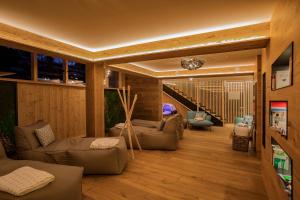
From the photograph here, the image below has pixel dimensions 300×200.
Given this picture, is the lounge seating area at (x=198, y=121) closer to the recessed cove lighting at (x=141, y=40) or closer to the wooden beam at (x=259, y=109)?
the wooden beam at (x=259, y=109)

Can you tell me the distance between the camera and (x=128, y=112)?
4.07 metres

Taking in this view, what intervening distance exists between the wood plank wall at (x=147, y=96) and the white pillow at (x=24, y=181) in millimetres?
5904

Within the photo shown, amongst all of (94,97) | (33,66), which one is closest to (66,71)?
(33,66)

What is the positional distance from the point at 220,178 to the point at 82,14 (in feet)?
10.7

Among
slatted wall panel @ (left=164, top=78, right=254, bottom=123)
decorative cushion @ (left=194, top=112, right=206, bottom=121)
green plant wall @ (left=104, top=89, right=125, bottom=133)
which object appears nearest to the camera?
green plant wall @ (left=104, top=89, right=125, bottom=133)

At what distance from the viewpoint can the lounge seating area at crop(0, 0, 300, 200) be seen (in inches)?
69.1

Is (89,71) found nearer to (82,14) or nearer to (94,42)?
(94,42)

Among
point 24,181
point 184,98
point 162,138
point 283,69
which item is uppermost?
point 283,69

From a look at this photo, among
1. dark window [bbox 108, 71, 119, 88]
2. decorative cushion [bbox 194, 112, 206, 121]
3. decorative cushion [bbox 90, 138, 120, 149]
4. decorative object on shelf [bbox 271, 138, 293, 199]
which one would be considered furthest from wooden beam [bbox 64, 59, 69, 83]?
decorative cushion [bbox 194, 112, 206, 121]

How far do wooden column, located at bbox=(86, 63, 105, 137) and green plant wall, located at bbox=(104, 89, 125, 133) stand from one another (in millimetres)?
1879

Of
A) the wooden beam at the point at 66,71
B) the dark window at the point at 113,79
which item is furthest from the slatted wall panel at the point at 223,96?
the wooden beam at the point at 66,71

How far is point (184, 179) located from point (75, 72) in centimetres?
427

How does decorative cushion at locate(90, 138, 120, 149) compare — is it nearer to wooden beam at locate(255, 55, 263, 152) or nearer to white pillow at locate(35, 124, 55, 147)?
white pillow at locate(35, 124, 55, 147)

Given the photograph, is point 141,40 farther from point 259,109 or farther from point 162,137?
point 259,109
